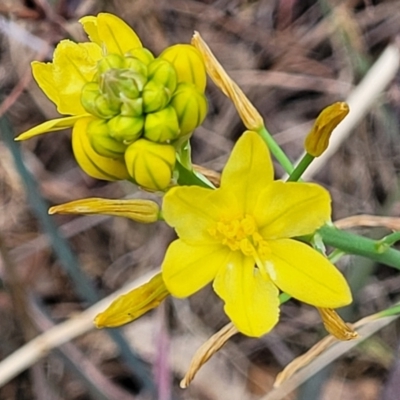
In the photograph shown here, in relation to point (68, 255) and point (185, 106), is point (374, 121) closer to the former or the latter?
point (68, 255)

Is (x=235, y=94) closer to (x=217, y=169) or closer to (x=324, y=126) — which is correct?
(x=324, y=126)

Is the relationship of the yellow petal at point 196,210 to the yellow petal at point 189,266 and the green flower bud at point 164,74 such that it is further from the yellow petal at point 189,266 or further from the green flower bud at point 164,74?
the green flower bud at point 164,74

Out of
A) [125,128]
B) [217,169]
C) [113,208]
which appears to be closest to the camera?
[125,128]

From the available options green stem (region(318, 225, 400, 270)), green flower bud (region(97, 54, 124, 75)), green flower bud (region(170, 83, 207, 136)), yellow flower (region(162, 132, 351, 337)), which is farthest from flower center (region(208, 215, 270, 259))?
green flower bud (region(97, 54, 124, 75))

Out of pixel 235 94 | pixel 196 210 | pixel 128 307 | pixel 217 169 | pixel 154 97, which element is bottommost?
pixel 217 169

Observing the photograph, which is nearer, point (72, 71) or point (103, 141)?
point (103, 141)

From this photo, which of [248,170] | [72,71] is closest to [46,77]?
[72,71]

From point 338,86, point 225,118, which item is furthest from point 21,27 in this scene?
point 338,86

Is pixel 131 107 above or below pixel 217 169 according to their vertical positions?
above
